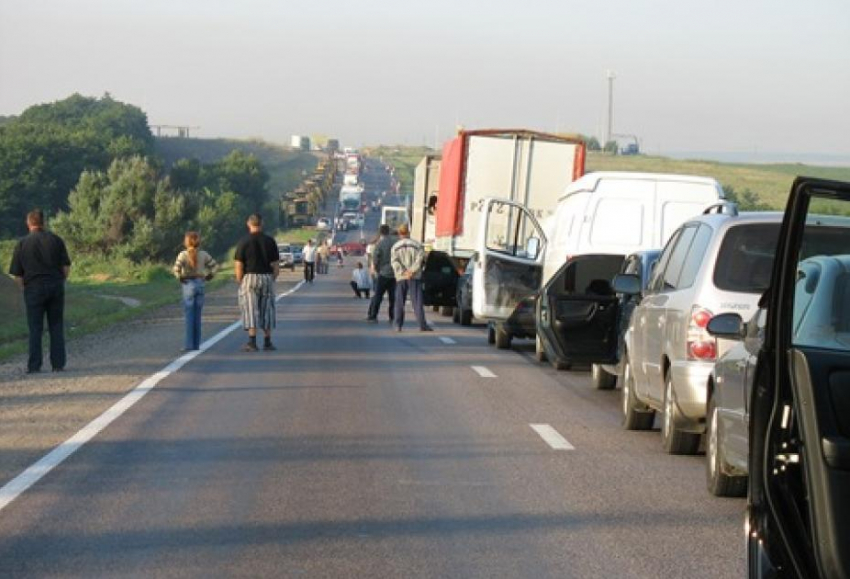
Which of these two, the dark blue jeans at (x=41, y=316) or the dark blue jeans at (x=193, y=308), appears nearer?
the dark blue jeans at (x=41, y=316)

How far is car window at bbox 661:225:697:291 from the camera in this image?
13.1 metres

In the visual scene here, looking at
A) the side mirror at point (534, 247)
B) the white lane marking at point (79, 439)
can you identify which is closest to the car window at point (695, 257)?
the white lane marking at point (79, 439)

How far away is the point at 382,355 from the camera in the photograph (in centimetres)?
2258

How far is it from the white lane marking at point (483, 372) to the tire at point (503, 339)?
11.6 feet

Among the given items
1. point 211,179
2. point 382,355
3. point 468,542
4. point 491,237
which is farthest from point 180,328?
point 211,179

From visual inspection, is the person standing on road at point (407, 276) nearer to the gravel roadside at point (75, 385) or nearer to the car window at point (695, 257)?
the gravel roadside at point (75, 385)

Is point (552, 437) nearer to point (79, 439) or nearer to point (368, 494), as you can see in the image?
point (368, 494)

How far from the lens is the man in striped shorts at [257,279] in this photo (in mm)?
23062

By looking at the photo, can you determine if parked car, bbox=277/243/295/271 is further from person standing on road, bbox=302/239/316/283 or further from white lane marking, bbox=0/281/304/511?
white lane marking, bbox=0/281/304/511

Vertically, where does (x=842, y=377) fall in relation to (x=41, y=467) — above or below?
above

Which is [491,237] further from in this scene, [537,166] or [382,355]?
[382,355]

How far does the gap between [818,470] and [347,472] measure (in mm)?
6120

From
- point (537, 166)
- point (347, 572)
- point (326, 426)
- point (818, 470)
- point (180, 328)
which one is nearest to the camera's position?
point (818, 470)

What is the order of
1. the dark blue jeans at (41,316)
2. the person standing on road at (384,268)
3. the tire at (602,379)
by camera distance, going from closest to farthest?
the tire at (602,379) < the dark blue jeans at (41,316) < the person standing on road at (384,268)
